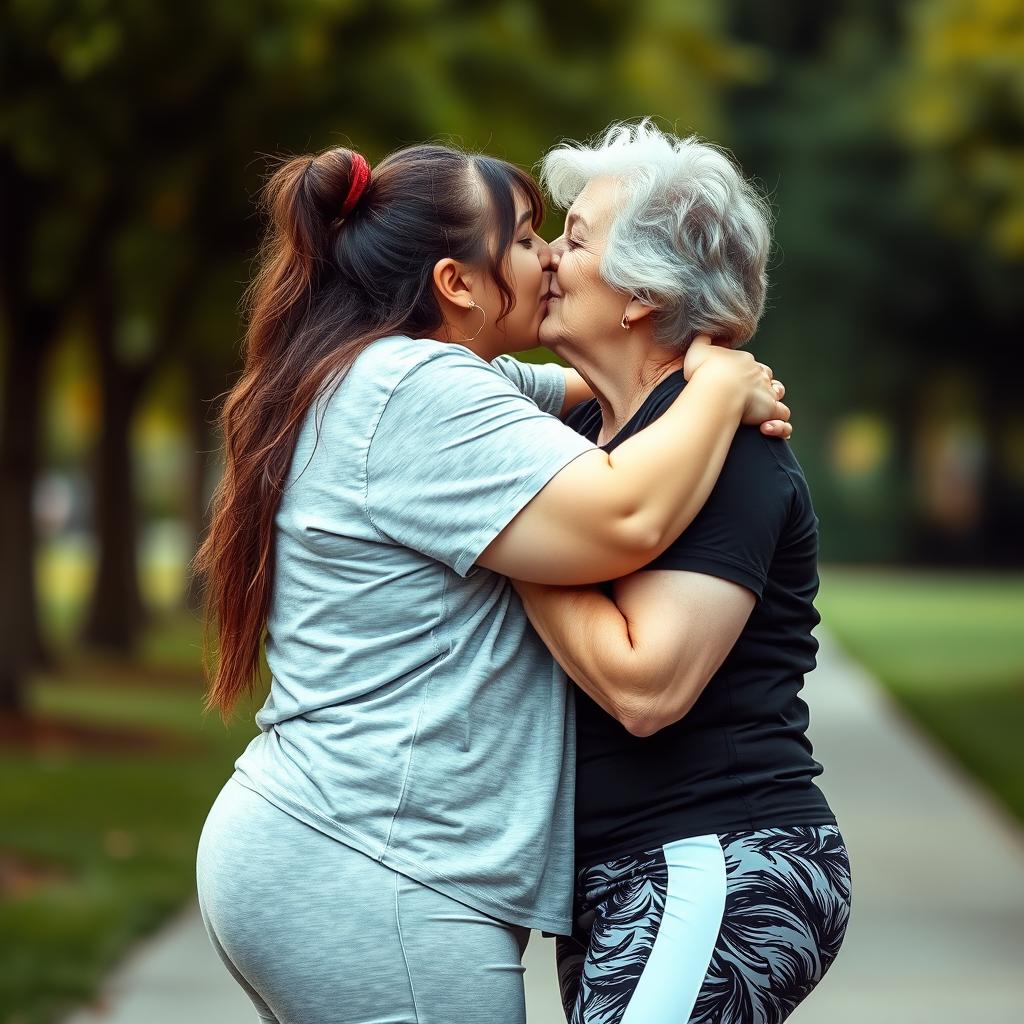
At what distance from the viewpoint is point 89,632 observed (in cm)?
1817

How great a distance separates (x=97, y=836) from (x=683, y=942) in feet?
21.5

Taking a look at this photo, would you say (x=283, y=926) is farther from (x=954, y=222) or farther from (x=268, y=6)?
(x=954, y=222)

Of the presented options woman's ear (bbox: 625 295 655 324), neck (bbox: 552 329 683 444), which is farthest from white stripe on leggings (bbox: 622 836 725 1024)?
woman's ear (bbox: 625 295 655 324)

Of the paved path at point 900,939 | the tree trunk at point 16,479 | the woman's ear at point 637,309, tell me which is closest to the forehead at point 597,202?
the woman's ear at point 637,309

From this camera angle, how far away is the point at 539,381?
325cm

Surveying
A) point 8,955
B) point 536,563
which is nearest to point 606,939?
point 536,563

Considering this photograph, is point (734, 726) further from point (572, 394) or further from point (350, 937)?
point (572, 394)

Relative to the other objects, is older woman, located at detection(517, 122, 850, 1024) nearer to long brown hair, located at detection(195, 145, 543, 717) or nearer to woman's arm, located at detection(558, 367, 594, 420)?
long brown hair, located at detection(195, 145, 543, 717)

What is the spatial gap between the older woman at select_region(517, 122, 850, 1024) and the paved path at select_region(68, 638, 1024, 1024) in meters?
3.28

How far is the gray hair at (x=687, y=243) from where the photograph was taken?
2629 millimetres

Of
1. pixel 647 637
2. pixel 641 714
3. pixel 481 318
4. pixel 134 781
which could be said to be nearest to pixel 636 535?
pixel 647 637

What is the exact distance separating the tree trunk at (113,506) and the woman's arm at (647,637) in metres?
15.6

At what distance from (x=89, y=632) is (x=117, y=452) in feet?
6.20

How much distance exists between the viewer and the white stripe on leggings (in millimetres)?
2469
